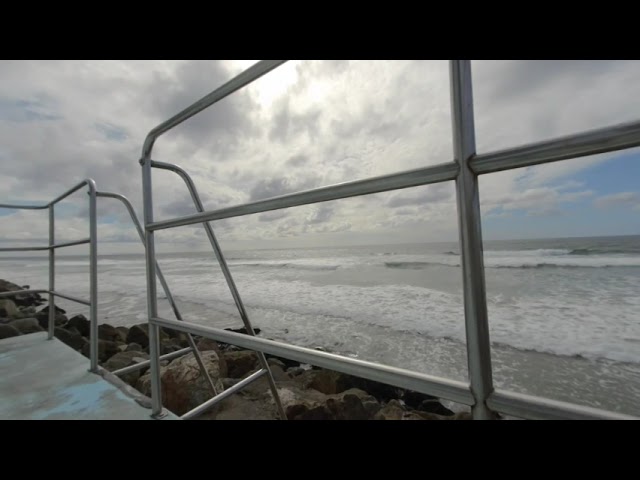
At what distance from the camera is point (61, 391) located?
1.71m

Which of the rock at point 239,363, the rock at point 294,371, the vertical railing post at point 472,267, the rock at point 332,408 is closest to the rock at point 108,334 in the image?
the rock at point 239,363

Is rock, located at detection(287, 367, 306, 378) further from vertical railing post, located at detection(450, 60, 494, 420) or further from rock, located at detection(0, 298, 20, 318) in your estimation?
rock, located at detection(0, 298, 20, 318)

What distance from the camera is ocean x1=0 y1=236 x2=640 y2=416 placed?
430 cm

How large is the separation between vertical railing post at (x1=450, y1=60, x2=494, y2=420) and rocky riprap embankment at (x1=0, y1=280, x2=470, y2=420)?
319 centimetres

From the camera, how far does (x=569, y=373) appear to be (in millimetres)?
4215

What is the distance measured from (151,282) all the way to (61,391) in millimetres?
1128

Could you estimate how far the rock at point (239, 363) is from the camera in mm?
4688

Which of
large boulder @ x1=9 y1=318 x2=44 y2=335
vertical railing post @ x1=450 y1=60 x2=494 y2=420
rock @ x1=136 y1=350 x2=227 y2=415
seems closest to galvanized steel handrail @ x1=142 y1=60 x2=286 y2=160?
vertical railing post @ x1=450 y1=60 x2=494 y2=420

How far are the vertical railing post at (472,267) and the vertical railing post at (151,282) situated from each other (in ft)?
4.19

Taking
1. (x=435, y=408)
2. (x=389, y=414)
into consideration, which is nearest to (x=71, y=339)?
(x=389, y=414)

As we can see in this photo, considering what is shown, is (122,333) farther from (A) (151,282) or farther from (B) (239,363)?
(A) (151,282)
